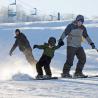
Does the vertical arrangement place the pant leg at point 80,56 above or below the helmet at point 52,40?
below

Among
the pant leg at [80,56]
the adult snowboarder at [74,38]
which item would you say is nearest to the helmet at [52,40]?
the adult snowboarder at [74,38]

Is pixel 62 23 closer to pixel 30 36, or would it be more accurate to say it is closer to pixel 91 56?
pixel 30 36

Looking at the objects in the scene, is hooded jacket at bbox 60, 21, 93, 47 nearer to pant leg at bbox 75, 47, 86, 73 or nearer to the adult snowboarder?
the adult snowboarder

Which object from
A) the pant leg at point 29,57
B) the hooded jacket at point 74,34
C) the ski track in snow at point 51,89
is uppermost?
the hooded jacket at point 74,34

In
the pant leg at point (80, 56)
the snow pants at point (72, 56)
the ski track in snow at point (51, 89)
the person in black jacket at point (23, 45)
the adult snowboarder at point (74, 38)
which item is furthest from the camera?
the person in black jacket at point (23, 45)

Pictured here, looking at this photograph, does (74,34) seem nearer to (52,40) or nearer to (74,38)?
(74,38)

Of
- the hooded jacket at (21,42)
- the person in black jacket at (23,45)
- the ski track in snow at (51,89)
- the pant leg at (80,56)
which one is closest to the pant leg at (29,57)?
the person in black jacket at (23,45)

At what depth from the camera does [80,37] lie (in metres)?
14.9

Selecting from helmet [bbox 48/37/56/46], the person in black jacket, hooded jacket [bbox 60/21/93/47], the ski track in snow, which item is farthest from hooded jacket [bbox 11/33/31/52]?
the ski track in snow

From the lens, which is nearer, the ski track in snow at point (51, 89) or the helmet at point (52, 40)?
the ski track in snow at point (51, 89)

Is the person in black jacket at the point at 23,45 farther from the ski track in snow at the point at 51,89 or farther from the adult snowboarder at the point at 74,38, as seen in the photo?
the ski track in snow at the point at 51,89

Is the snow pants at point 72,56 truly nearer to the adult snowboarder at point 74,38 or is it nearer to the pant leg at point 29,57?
the adult snowboarder at point 74,38

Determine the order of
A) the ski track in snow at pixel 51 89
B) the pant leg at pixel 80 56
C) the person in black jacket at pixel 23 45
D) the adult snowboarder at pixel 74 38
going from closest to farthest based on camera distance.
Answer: the ski track in snow at pixel 51 89
the adult snowboarder at pixel 74 38
the pant leg at pixel 80 56
the person in black jacket at pixel 23 45

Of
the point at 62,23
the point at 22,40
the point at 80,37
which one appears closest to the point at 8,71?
the point at 22,40
